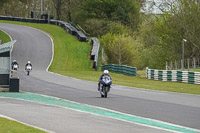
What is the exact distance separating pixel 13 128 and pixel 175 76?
93.8 feet

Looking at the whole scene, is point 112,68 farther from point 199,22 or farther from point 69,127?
point 69,127

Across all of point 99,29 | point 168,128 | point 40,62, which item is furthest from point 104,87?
point 99,29

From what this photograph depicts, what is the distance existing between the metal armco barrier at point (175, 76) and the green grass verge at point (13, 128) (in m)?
24.8


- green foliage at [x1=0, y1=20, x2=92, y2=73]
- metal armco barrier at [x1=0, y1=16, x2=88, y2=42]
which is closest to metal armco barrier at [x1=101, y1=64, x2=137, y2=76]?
green foliage at [x1=0, y1=20, x2=92, y2=73]

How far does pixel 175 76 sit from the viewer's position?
125 ft

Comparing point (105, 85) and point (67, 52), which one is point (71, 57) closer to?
point (67, 52)

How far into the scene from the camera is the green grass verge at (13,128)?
10.5m

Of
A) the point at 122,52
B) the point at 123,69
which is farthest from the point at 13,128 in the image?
the point at 122,52

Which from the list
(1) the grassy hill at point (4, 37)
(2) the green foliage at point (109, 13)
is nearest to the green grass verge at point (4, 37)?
(1) the grassy hill at point (4, 37)

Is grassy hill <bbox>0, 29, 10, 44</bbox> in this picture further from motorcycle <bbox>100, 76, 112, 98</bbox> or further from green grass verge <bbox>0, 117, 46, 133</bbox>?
green grass verge <bbox>0, 117, 46, 133</bbox>

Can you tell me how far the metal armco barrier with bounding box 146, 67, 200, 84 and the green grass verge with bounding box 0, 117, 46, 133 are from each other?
81.4 ft

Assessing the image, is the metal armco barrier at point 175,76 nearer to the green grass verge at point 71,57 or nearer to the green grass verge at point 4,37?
the green grass verge at point 71,57

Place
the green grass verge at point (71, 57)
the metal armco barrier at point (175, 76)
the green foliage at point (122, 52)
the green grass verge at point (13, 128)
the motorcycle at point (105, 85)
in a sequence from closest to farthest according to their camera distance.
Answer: the green grass verge at point (13, 128), the motorcycle at point (105, 85), the metal armco barrier at point (175, 76), the green grass verge at point (71, 57), the green foliage at point (122, 52)

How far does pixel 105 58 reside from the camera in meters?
58.4
